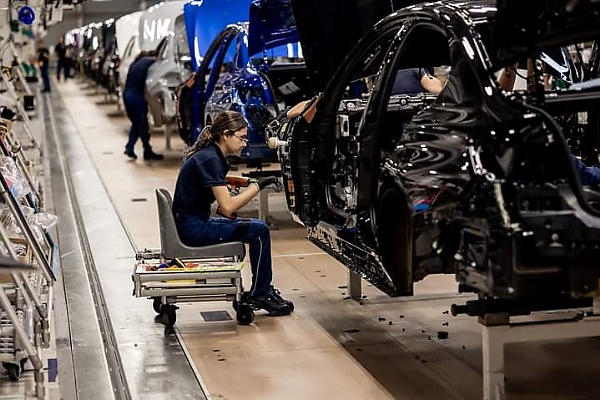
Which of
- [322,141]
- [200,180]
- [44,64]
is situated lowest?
[44,64]

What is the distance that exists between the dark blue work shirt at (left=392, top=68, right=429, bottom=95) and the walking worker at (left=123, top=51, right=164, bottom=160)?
28.5 feet

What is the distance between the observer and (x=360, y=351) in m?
6.47

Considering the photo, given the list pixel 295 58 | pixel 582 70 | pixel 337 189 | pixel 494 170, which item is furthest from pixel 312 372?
pixel 295 58

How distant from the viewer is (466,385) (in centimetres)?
575

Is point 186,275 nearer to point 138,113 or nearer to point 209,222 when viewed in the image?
point 209,222

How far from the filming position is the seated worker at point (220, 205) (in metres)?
7.19

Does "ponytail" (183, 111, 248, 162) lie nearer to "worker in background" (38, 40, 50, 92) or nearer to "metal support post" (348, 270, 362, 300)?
"metal support post" (348, 270, 362, 300)

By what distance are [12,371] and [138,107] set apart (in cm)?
1141

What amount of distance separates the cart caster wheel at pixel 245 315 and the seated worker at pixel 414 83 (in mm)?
2326

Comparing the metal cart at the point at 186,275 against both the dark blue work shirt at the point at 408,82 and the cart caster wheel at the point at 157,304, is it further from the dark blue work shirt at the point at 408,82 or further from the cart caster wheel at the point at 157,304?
the dark blue work shirt at the point at 408,82

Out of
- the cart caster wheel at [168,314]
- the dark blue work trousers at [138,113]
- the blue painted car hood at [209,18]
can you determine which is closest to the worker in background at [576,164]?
the cart caster wheel at [168,314]

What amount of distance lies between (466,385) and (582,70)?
2189 mm

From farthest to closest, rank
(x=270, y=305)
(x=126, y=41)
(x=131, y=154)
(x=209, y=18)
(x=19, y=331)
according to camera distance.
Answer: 1. (x=126, y=41)
2. (x=131, y=154)
3. (x=209, y=18)
4. (x=270, y=305)
5. (x=19, y=331)

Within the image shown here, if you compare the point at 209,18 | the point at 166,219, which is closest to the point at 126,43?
the point at 209,18
